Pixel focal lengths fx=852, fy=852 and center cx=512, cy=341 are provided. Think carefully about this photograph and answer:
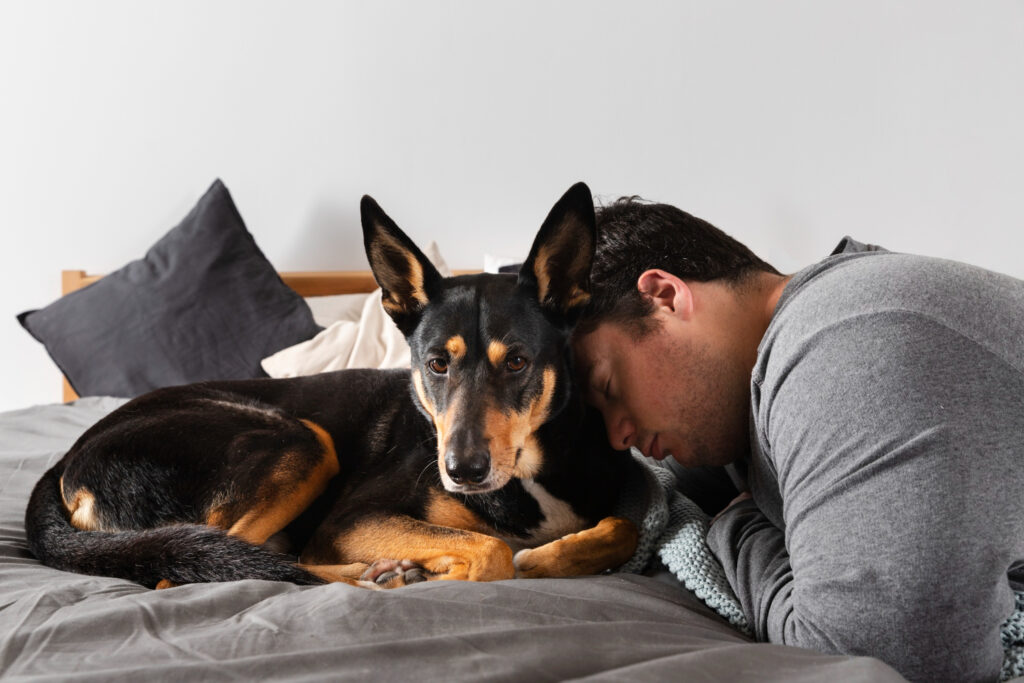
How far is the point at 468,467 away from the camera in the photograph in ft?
5.38

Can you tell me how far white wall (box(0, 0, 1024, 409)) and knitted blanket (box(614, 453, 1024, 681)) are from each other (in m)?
2.44

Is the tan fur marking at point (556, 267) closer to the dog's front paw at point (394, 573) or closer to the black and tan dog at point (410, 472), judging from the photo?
the black and tan dog at point (410, 472)

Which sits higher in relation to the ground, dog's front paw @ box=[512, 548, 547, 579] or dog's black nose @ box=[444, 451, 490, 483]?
dog's black nose @ box=[444, 451, 490, 483]

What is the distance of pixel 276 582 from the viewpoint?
1497 mm

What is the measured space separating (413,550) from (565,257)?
2.37 ft

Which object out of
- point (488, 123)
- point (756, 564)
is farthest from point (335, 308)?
point (756, 564)

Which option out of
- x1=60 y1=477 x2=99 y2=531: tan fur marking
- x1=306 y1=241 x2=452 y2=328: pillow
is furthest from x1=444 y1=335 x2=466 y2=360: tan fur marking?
x1=306 y1=241 x2=452 y2=328: pillow

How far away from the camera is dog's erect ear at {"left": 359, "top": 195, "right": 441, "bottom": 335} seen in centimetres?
193

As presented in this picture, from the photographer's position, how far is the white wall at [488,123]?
407 centimetres

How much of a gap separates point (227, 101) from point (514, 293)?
334 centimetres

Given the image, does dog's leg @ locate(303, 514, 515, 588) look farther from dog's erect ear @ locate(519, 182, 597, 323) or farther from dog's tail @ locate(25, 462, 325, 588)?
dog's erect ear @ locate(519, 182, 597, 323)

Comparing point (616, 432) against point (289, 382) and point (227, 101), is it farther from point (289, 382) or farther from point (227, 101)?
point (227, 101)

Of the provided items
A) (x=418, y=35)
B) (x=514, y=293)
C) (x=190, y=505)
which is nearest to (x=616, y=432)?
(x=514, y=293)

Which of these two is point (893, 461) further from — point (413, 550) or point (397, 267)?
point (397, 267)
